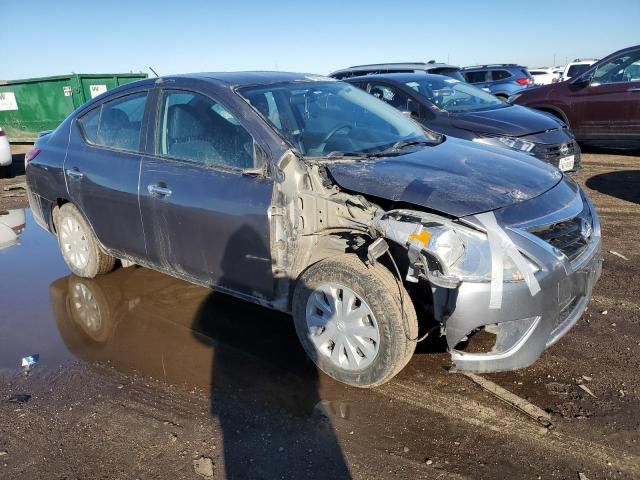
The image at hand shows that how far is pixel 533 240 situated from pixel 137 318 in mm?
2873

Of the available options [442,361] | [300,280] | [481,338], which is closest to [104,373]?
[300,280]

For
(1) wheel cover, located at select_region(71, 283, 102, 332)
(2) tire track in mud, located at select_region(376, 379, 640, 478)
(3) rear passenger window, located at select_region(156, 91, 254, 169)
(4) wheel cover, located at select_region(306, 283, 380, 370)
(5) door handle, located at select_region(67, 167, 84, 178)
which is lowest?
(2) tire track in mud, located at select_region(376, 379, 640, 478)

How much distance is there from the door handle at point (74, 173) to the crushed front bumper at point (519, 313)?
311 cm

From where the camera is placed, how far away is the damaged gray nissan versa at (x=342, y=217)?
2646 mm

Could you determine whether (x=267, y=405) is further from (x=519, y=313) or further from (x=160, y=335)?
(x=519, y=313)

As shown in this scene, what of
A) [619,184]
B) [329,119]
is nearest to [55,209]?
[329,119]

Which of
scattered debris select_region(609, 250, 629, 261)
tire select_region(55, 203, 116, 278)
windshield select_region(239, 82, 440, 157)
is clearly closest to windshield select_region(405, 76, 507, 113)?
scattered debris select_region(609, 250, 629, 261)

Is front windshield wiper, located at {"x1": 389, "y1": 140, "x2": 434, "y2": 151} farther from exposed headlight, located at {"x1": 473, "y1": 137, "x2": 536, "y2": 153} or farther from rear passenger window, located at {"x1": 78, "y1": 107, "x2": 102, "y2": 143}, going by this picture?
exposed headlight, located at {"x1": 473, "y1": 137, "x2": 536, "y2": 153}

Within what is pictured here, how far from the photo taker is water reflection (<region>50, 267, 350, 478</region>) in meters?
2.58

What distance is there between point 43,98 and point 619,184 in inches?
548

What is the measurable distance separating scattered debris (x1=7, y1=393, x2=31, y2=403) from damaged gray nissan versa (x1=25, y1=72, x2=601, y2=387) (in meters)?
1.19

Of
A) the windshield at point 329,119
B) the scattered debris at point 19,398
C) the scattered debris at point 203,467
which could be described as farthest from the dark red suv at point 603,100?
the scattered debris at point 19,398

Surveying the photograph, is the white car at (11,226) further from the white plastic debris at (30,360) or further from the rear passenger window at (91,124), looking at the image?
the white plastic debris at (30,360)

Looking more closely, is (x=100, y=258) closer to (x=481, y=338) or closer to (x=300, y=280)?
(x=300, y=280)
